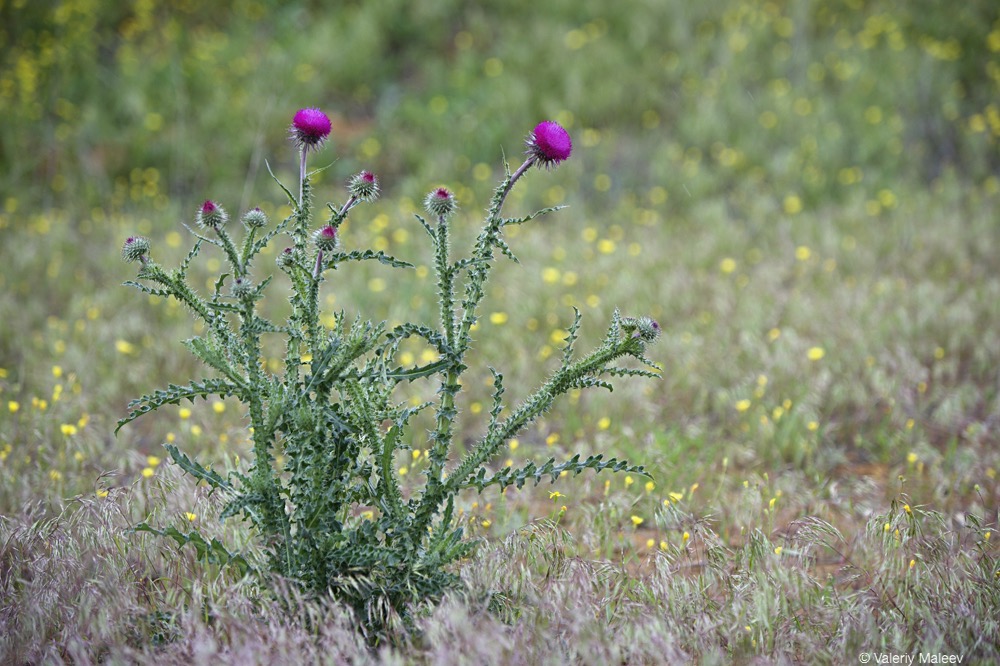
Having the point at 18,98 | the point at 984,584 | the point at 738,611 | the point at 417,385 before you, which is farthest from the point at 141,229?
the point at 984,584

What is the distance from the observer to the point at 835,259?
226 inches

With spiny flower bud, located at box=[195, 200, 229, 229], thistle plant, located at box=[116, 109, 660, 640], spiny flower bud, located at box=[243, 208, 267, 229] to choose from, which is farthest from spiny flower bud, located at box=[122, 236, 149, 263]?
spiny flower bud, located at box=[243, 208, 267, 229]

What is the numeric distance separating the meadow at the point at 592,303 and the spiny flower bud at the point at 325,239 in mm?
905

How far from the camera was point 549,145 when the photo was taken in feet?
7.37

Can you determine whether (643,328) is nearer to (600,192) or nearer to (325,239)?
(325,239)

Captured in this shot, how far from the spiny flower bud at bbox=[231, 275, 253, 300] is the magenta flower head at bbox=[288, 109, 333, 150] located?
0.38m

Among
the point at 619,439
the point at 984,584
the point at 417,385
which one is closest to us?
the point at 984,584

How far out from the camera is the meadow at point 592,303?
2.46 meters

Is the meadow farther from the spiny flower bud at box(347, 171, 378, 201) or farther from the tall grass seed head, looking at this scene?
the spiny flower bud at box(347, 171, 378, 201)

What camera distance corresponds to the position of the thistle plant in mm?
2264

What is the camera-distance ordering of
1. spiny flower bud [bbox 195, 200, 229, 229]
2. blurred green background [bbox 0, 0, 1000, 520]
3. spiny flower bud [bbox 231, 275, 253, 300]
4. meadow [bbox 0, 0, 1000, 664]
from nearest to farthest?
spiny flower bud [bbox 231, 275, 253, 300]
spiny flower bud [bbox 195, 200, 229, 229]
meadow [bbox 0, 0, 1000, 664]
blurred green background [bbox 0, 0, 1000, 520]

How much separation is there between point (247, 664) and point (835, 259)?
4.73 metres

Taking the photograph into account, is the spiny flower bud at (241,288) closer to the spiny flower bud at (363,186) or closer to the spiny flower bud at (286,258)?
the spiny flower bud at (286,258)

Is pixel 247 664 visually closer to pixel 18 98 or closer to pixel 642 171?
pixel 642 171
